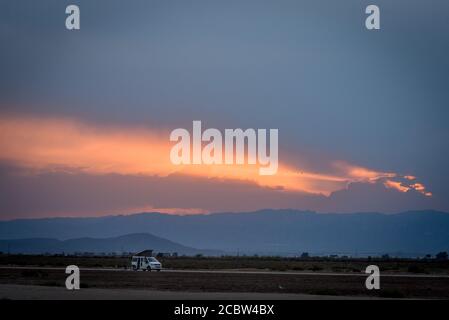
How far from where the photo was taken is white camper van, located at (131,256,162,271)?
67438 millimetres

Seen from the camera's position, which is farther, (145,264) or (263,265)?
(263,265)

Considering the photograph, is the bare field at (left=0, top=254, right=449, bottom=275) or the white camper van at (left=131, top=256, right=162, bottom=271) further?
the bare field at (left=0, top=254, right=449, bottom=275)

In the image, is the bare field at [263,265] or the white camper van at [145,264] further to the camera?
the bare field at [263,265]

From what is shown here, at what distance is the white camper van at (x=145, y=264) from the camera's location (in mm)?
67438

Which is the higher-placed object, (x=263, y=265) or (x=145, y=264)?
(x=145, y=264)

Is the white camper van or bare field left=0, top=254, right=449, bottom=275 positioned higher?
the white camper van

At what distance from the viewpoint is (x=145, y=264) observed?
68062 millimetres

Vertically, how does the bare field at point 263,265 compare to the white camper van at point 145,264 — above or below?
below

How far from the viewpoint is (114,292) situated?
126ft

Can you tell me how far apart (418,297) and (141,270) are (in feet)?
112
